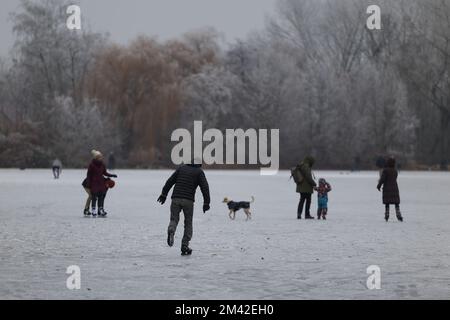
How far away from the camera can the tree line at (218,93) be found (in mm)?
65000

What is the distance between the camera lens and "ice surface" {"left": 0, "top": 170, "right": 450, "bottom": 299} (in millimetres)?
8625

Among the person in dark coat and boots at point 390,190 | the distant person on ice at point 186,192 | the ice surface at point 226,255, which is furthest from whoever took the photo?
the person in dark coat and boots at point 390,190

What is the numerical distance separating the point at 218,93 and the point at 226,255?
58.5 metres

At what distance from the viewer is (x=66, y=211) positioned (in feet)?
67.5

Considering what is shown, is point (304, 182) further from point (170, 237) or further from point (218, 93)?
point (218, 93)

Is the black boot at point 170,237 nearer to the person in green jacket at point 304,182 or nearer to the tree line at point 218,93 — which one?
the person in green jacket at point 304,182

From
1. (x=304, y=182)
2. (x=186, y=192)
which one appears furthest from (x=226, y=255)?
(x=304, y=182)

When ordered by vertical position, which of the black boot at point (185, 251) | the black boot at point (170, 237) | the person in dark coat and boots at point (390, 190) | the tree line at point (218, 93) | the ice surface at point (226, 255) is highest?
the tree line at point (218, 93)

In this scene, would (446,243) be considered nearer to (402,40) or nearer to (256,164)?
(256,164)

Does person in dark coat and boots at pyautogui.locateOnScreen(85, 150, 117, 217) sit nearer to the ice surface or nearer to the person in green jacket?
the ice surface

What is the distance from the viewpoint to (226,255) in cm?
1174

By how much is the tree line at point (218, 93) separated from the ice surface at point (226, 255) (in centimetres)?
4367

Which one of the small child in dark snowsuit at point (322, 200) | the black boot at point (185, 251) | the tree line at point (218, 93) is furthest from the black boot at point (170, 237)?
the tree line at point (218, 93)
